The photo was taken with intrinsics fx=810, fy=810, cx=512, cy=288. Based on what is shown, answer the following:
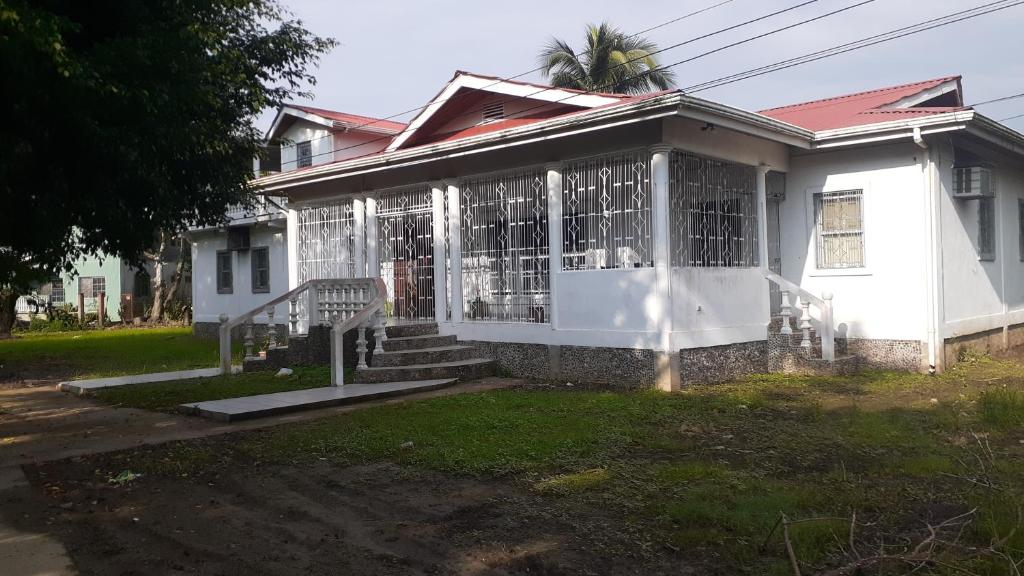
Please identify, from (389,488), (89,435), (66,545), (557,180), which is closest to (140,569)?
(66,545)

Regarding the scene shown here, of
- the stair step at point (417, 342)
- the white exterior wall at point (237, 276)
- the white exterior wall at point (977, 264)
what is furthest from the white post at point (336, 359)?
the white exterior wall at point (977, 264)

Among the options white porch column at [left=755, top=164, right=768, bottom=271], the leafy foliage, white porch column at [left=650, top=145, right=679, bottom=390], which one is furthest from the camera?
white porch column at [left=755, top=164, right=768, bottom=271]

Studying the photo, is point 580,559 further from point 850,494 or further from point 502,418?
point 502,418

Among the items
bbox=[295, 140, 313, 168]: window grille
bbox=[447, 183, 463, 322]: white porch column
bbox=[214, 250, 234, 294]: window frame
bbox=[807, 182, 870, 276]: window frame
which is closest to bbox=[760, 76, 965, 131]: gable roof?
bbox=[807, 182, 870, 276]: window frame

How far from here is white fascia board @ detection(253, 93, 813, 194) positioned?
970cm

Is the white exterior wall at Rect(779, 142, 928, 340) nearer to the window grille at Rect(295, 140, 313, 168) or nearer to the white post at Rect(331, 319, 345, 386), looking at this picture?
the white post at Rect(331, 319, 345, 386)

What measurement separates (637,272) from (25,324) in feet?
→ 99.2

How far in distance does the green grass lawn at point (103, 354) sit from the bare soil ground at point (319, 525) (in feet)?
31.1

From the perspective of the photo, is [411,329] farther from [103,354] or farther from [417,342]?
[103,354]

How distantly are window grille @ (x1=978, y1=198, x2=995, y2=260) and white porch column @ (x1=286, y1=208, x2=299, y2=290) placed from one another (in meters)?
12.1

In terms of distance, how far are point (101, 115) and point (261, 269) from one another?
1526cm

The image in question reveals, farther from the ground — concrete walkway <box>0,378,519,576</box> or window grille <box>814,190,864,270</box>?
window grille <box>814,190,864,270</box>

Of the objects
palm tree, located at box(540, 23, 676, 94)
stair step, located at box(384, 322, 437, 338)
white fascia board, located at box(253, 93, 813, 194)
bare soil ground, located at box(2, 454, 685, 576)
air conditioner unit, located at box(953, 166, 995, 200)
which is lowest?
bare soil ground, located at box(2, 454, 685, 576)

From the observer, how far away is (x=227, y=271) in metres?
23.3
